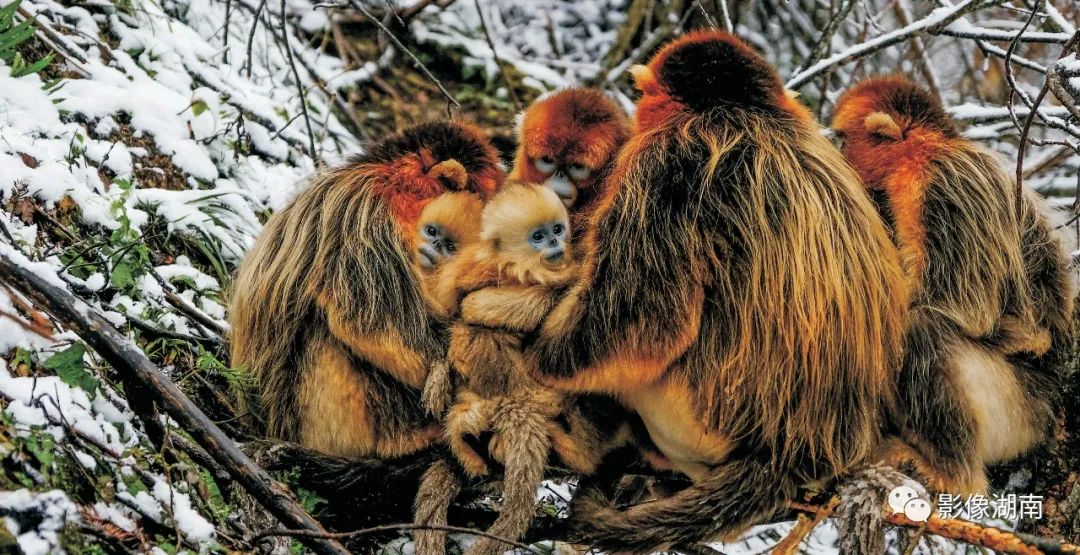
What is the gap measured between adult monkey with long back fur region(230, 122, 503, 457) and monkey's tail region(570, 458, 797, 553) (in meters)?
0.69

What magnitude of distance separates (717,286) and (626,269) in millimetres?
284

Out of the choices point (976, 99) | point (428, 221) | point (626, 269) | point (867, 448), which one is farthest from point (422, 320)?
point (976, 99)

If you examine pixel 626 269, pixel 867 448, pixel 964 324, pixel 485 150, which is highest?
pixel 485 150

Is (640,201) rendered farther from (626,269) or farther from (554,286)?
(554,286)

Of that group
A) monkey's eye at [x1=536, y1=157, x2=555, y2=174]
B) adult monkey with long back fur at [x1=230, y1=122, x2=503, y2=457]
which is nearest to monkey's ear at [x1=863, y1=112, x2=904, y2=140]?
monkey's eye at [x1=536, y1=157, x2=555, y2=174]

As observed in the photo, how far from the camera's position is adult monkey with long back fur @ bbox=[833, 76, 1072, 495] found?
11.1 feet

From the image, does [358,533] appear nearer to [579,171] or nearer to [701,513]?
[701,513]

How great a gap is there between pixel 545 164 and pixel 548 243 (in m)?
0.45

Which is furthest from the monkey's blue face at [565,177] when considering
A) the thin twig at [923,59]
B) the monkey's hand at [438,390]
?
the thin twig at [923,59]

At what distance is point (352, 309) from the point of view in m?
3.43

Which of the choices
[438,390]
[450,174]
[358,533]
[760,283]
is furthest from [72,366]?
[760,283]

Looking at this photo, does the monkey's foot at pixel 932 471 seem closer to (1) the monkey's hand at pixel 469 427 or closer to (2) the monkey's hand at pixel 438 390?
(1) the monkey's hand at pixel 469 427

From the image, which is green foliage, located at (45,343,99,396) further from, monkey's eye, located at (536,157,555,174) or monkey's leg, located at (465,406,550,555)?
monkey's eye, located at (536,157,555,174)

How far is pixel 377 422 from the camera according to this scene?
138 inches
